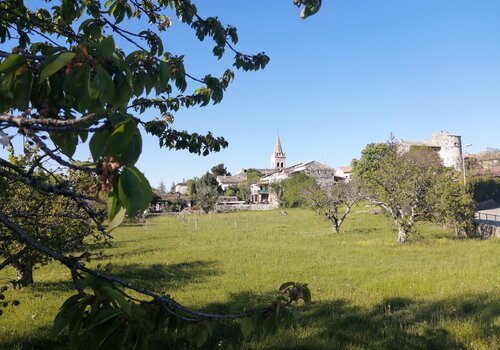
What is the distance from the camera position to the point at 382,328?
6719mm

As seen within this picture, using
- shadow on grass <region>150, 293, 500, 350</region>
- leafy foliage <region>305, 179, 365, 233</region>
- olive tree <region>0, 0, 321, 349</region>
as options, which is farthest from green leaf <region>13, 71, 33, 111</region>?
leafy foliage <region>305, 179, 365, 233</region>

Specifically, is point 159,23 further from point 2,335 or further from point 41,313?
point 41,313

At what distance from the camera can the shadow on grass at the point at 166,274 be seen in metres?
11.0

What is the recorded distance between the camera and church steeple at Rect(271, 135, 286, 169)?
4422 inches

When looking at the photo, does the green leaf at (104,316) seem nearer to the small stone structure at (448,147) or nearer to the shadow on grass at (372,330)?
the shadow on grass at (372,330)

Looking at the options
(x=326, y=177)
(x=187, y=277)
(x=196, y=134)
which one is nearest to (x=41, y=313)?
(x=187, y=277)

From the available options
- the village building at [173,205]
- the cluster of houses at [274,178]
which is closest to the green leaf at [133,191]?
the cluster of houses at [274,178]

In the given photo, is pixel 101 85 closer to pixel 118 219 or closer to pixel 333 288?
pixel 118 219

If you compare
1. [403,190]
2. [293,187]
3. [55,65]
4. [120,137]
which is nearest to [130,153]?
[120,137]

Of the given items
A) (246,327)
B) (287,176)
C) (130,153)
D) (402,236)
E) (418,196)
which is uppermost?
(287,176)

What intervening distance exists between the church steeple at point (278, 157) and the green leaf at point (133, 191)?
110897 millimetres

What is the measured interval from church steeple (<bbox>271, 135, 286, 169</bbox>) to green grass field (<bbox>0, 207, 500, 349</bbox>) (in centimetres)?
9220

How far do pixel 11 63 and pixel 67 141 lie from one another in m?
0.29

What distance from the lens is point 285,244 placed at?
19.7 m
